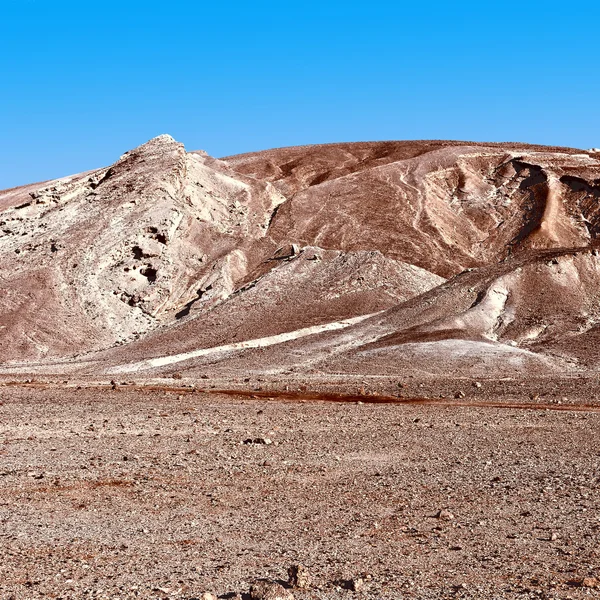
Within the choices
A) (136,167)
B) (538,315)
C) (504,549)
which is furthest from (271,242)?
(504,549)

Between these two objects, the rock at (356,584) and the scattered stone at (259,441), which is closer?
the rock at (356,584)

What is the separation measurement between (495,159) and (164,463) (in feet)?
189

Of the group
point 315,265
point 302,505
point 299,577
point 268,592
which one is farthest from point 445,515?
point 315,265

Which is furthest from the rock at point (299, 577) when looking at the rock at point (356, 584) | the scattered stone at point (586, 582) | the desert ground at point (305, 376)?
the scattered stone at point (586, 582)

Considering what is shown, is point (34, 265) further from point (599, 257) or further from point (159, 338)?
point (599, 257)

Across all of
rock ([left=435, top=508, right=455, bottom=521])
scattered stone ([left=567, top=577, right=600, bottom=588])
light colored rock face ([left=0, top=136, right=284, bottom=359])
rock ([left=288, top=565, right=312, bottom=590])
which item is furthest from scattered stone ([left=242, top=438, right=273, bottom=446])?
light colored rock face ([left=0, top=136, right=284, bottom=359])

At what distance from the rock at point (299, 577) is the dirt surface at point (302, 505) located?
9 centimetres

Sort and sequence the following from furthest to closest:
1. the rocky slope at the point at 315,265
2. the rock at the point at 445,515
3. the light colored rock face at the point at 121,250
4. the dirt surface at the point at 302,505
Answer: the light colored rock face at the point at 121,250 → the rocky slope at the point at 315,265 → the rock at the point at 445,515 → the dirt surface at the point at 302,505

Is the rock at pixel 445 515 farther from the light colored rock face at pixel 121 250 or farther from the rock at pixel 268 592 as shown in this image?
the light colored rock face at pixel 121 250

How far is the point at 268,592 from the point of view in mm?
7777

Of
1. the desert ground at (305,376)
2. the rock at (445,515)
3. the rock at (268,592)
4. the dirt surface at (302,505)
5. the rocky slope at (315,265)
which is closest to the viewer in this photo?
the rock at (268,592)

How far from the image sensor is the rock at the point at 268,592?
7.75 m

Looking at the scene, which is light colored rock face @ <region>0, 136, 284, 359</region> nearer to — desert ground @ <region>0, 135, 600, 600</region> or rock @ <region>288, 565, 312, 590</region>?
desert ground @ <region>0, 135, 600, 600</region>

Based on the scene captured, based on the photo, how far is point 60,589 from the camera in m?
8.36
